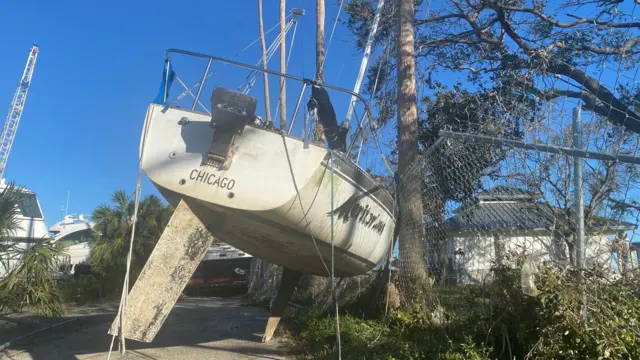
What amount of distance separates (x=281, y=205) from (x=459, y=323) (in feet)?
6.90

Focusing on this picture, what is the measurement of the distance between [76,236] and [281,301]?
14.3 meters

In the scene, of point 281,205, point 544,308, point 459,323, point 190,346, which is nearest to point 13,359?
point 190,346

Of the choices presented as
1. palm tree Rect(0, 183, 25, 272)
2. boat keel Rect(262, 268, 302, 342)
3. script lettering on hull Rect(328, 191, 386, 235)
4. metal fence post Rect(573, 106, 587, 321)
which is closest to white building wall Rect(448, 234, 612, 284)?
metal fence post Rect(573, 106, 587, 321)

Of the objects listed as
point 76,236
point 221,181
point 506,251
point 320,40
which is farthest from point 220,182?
point 76,236

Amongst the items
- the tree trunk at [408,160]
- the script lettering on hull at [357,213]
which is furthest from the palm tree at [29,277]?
the tree trunk at [408,160]

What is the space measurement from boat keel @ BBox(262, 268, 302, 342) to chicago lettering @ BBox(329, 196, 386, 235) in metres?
1.97

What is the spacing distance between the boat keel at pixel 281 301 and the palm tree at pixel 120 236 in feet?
27.8

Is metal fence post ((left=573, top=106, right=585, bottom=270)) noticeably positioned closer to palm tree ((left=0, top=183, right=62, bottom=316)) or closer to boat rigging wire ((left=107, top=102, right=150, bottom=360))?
boat rigging wire ((left=107, top=102, right=150, bottom=360))

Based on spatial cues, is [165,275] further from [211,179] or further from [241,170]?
[241,170]

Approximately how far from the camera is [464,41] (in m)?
11.1

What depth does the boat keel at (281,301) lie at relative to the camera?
791 centimetres

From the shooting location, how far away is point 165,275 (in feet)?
17.5

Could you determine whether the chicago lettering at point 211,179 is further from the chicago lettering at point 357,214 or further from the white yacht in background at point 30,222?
the white yacht in background at point 30,222

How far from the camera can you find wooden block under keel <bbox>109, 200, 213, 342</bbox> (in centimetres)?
516
